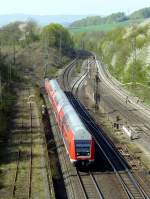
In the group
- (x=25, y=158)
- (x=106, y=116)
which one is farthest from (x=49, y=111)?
(x=25, y=158)

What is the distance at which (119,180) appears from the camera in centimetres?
3241

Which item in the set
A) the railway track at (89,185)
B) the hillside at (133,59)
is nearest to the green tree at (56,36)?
the hillside at (133,59)

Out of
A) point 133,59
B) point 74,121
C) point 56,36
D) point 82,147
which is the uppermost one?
point 74,121

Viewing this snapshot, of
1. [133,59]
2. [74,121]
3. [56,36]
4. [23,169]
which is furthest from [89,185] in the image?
[56,36]

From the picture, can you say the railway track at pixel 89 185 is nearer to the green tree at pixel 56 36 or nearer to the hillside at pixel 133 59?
the hillside at pixel 133 59

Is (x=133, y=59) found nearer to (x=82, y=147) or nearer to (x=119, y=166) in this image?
(x=119, y=166)

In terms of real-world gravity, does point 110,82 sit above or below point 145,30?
below

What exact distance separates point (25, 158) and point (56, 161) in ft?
9.17

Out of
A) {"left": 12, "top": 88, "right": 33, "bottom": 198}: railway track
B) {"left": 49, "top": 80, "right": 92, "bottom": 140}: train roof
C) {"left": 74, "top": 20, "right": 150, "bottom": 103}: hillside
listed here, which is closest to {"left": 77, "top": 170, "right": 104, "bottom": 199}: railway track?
{"left": 49, "top": 80, "right": 92, "bottom": 140}: train roof

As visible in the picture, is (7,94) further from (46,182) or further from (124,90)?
(46,182)

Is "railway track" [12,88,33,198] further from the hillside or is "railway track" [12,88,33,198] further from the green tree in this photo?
the green tree

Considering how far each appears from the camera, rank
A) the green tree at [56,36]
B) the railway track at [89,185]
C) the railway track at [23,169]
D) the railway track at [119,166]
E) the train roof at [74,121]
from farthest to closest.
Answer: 1. the green tree at [56,36]
2. the train roof at [74,121]
3. the railway track at [119,166]
4. the railway track at [23,169]
5. the railway track at [89,185]

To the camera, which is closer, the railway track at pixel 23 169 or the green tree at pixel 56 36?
the railway track at pixel 23 169

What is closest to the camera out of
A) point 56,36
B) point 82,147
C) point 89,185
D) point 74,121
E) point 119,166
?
point 89,185
